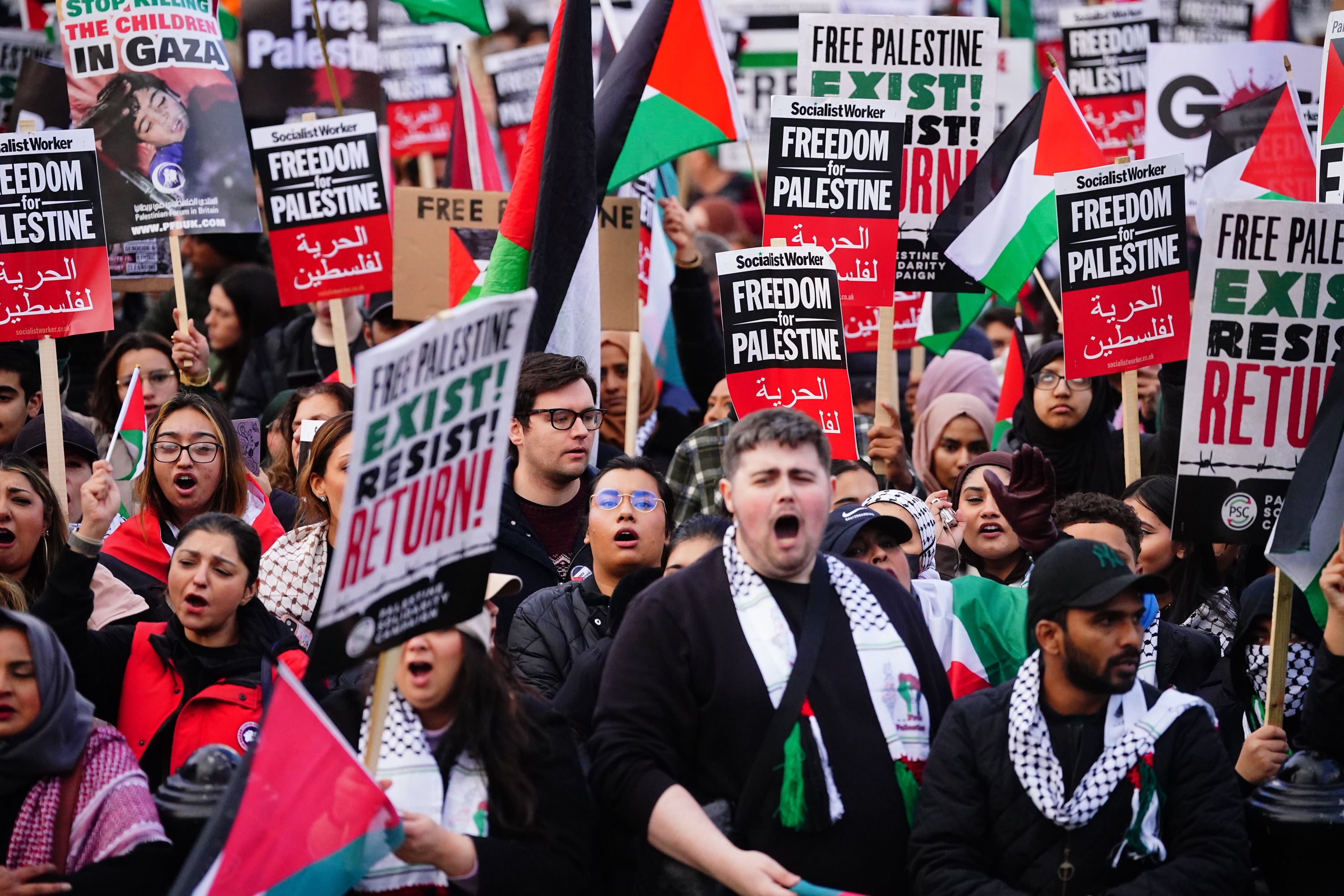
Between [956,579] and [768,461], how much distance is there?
4.37 feet

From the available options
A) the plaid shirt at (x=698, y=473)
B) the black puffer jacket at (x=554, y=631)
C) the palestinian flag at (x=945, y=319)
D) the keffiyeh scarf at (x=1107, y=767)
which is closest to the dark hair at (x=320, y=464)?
the black puffer jacket at (x=554, y=631)

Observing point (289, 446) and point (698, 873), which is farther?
point (289, 446)

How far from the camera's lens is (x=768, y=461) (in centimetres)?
402

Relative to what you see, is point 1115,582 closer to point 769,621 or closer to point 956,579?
point 769,621

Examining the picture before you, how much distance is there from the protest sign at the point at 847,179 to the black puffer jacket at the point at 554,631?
2376 millimetres

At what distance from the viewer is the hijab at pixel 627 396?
26.2 ft

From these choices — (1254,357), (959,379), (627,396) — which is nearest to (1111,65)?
(959,379)

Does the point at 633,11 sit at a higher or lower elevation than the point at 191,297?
higher

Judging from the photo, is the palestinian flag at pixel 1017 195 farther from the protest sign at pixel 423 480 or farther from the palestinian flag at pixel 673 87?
the protest sign at pixel 423 480

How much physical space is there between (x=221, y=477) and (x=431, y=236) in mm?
2649

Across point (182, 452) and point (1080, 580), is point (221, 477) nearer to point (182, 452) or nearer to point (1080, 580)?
point (182, 452)

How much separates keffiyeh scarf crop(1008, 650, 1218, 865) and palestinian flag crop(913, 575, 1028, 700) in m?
0.82

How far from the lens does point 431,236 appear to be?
26.9 feet

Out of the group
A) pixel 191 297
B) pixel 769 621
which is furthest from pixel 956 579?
pixel 191 297
